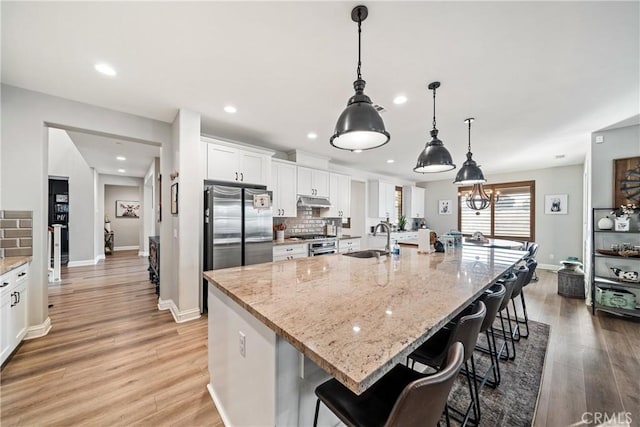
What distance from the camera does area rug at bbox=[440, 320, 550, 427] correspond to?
1647 mm

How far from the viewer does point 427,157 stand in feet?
8.20

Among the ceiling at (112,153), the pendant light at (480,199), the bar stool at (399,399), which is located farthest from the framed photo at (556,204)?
the ceiling at (112,153)

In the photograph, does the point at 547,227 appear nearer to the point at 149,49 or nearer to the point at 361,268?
the point at 361,268

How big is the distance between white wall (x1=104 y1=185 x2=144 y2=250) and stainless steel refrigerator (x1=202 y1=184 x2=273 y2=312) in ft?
24.3

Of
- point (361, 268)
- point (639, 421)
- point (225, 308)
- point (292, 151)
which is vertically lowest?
point (639, 421)

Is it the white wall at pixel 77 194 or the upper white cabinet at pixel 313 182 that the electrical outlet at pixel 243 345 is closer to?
the upper white cabinet at pixel 313 182

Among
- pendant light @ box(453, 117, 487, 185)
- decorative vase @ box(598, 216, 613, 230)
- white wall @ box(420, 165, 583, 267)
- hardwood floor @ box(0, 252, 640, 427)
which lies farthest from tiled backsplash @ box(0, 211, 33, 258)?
white wall @ box(420, 165, 583, 267)

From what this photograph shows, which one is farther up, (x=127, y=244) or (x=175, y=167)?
(x=175, y=167)

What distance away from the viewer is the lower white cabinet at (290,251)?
154 inches

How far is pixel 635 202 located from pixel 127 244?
42.4 feet

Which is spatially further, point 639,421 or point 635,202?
point 635,202

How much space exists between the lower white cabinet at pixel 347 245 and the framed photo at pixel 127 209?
847cm

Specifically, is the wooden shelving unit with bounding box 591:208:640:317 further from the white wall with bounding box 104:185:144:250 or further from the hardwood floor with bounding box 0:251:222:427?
the white wall with bounding box 104:185:144:250

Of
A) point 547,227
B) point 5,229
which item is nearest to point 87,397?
point 5,229
